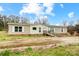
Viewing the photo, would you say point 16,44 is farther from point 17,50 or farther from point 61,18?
point 61,18

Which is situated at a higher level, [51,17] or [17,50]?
[51,17]

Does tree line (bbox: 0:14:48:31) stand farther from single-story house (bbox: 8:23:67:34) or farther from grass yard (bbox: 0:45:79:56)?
grass yard (bbox: 0:45:79:56)

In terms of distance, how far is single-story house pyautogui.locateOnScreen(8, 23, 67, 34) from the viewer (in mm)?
4867

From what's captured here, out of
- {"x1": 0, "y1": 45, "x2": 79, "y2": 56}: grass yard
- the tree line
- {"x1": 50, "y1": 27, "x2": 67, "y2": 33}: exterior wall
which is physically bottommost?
{"x1": 0, "y1": 45, "x2": 79, "y2": 56}: grass yard

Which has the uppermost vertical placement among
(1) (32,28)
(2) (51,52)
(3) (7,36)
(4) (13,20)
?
(4) (13,20)

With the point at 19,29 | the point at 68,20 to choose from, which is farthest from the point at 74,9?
the point at 19,29

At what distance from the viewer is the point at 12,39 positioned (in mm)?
4910

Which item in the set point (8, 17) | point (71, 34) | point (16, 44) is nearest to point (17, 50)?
point (16, 44)

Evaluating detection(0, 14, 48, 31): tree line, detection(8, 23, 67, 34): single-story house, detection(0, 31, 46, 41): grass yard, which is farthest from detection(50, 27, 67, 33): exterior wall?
detection(0, 31, 46, 41): grass yard

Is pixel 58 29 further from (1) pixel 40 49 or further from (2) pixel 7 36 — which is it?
(2) pixel 7 36

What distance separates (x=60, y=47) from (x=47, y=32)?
0.90ft

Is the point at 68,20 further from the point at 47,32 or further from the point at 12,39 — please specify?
the point at 12,39

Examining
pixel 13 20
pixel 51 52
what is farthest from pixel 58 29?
pixel 13 20

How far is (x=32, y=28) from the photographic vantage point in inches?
192
